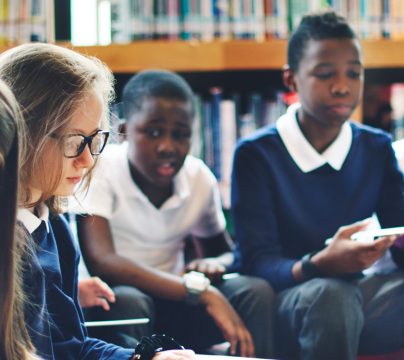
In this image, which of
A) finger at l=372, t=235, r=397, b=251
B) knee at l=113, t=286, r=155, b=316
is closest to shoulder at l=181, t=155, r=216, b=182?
knee at l=113, t=286, r=155, b=316

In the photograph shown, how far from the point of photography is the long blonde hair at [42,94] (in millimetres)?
1021

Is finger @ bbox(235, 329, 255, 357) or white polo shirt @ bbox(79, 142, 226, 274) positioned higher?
white polo shirt @ bbox(79, 142, 226, 274)

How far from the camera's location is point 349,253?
138 centimetres

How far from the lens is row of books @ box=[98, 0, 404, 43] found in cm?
192

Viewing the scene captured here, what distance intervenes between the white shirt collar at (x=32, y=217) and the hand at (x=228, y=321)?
0.46 meters

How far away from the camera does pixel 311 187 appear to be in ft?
5.20

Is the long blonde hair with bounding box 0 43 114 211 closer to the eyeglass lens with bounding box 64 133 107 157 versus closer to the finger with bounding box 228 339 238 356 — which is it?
the eyeglass lens with bounding box 64 133 107 157

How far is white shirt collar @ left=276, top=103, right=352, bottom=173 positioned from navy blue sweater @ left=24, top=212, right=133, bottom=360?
0.60 metres

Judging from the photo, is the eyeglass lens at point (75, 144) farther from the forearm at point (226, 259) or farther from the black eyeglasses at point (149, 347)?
the forearm at point (226, 259)

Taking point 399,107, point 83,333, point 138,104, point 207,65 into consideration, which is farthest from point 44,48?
point 399,107

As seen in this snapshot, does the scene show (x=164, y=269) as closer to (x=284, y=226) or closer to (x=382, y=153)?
(x=284, y=226)

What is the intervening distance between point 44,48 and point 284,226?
0.70 m

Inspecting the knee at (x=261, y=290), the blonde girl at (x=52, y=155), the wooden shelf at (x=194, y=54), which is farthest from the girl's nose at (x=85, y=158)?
the wooden shelf at (x=194, y=54)

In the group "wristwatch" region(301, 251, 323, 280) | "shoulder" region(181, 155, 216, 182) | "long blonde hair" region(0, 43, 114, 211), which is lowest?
"wristwatch" region(301, 251, 323, 280)
